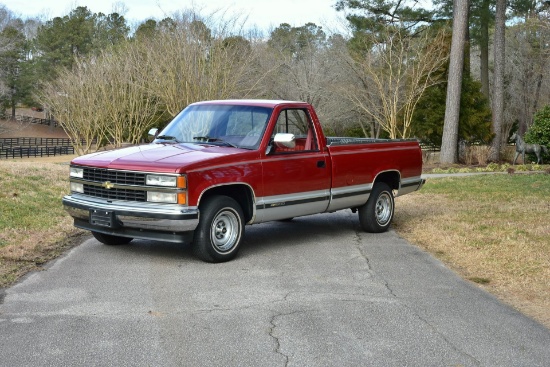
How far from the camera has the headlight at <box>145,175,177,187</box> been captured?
8047 mm

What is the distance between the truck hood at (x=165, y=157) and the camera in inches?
321

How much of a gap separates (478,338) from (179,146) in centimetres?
484

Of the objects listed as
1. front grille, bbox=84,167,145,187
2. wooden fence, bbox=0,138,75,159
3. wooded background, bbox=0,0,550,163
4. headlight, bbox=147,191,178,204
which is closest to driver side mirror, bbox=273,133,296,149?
headlight, bbox=147,191,178,204

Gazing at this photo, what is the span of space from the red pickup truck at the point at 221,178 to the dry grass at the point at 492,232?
149cm

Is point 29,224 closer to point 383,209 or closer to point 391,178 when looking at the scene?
point 383,209

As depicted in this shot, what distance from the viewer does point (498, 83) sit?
1172 inches

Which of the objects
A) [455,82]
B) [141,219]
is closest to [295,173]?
[141,219]

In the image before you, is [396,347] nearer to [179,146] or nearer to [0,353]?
[0,353]

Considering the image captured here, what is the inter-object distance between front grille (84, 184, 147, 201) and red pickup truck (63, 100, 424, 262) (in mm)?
12

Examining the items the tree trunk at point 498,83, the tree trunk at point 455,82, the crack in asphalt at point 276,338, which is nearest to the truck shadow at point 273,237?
the crack in asphalt at point 276,338

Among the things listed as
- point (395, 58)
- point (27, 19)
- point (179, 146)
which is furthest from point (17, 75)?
point (179, 146)

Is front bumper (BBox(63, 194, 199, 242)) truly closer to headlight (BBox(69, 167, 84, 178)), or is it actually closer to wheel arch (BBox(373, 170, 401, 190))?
headlight (BBox(69, 167, 84, 178))

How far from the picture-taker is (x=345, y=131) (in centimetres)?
5381

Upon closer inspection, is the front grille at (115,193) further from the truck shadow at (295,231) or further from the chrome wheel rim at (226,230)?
the truck shadow at (295,231)
